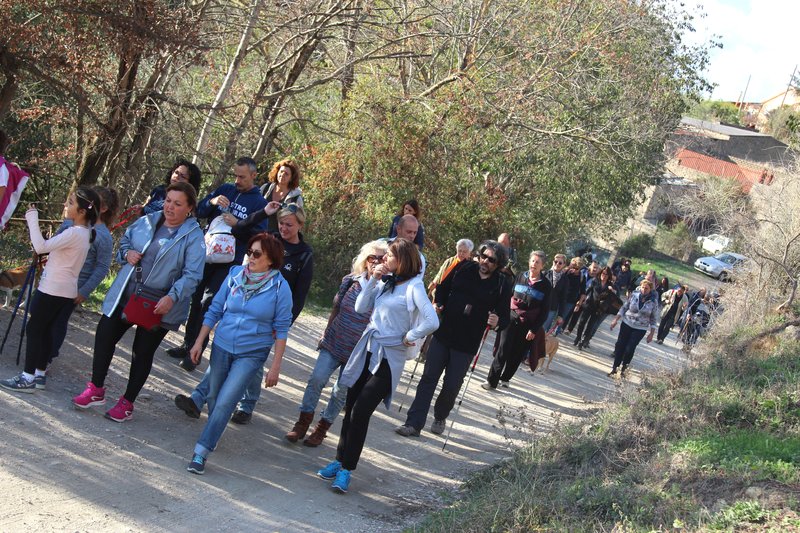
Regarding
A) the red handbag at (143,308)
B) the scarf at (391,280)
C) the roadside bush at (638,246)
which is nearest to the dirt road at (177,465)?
the red handbag at (143,308)

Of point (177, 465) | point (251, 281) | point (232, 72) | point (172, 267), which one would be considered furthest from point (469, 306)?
point (232, 72)

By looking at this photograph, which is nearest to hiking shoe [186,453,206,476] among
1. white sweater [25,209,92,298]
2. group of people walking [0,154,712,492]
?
group of people walking [0,154,712,492]

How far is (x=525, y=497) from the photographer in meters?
5.83

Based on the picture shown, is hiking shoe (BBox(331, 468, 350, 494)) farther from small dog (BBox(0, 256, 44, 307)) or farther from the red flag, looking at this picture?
small dog (BBox(0, 256, 44, 307))

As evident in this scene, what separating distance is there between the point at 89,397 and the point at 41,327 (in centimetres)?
64

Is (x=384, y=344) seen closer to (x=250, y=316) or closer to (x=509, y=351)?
(x=250, y=316)

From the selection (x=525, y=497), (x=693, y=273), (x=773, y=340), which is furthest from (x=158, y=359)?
(x=693, y=273)

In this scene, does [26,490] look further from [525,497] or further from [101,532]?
[525,497]

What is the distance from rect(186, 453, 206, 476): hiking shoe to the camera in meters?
6.00

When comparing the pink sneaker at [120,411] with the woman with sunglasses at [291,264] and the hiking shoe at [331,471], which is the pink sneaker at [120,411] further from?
the hiking shoe at [331,471]

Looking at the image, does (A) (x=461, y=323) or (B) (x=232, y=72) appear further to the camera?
(B) (x=232, y=72)

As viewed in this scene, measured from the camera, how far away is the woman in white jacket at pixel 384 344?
255 inches

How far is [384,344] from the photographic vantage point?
6602 mm

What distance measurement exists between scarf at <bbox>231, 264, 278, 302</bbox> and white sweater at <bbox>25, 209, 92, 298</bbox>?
1.33 m
